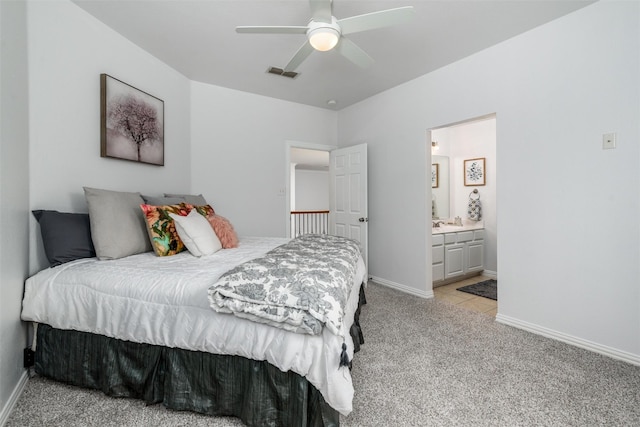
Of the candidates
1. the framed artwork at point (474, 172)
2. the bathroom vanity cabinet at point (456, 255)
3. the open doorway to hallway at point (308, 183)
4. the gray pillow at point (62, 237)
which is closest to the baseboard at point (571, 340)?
the bathroom vanity cabinet at point (456, 255)

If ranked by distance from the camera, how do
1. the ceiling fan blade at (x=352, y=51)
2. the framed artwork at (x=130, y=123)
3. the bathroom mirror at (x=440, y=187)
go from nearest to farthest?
the ceiling fan blade at (x=352, y=51)
the framed artwork at (x=130, y=123)
the bathroom mirror at (x=440, y=187)

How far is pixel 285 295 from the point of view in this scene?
133cm

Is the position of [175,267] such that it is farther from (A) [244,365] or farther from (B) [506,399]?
(B) [506,399]

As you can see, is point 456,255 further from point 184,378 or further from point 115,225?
point 115,225

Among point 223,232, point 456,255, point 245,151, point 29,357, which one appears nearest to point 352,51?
point 223,232

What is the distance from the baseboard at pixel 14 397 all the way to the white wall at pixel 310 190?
9498 millimetres

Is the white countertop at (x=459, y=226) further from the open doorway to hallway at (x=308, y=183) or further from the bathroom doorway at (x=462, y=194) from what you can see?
the open doorway to hallway at (x=308, y=183)

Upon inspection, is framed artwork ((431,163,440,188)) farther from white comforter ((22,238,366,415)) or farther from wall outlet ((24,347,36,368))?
wall outlet ((24,347,36,368))

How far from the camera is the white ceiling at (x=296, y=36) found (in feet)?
7.25

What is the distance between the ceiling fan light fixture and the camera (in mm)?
1873

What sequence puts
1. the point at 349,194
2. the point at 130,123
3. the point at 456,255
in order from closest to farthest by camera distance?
the point at 130,123 → the point at 456,255 → the point at 349,194

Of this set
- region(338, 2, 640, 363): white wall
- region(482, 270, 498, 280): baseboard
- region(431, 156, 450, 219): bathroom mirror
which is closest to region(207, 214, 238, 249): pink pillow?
region(338, 2, 640, 363): white wall

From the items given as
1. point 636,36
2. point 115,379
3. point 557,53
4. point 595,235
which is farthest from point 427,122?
point 115,379

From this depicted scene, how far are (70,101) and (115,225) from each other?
1007mm
